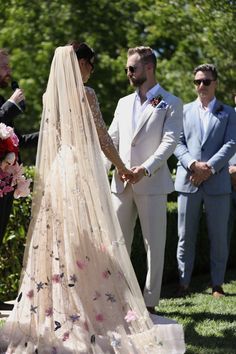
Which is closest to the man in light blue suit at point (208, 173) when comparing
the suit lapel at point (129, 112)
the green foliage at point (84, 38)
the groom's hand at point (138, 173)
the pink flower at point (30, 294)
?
the suit lapel at point (129, 112)

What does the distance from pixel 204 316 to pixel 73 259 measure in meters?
1.80

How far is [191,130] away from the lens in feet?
24.2

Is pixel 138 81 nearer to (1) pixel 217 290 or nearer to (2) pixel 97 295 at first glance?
(2) pixel 97 295

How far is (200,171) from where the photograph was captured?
7156 millimetres

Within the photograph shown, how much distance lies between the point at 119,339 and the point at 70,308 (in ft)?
1.25

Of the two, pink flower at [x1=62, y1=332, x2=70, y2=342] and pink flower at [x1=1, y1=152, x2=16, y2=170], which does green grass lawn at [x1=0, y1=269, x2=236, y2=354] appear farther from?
pink flower at [x1=1, y1=152, x2=16, y2=170]

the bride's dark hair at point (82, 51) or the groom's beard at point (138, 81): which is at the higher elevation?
the bride's dark hair at point (82, 51)

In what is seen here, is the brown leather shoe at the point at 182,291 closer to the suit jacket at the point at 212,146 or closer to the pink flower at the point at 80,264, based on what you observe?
the suit jacket at the point at 212,146

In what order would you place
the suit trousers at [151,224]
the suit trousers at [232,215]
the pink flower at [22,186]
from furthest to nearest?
1. the suit trousers at [232,215]
2. the suit trousers at [151,224]
3. the pink flower at [22,186]

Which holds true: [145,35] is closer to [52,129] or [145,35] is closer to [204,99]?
[204,99]

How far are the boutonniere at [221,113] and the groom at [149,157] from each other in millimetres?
1091

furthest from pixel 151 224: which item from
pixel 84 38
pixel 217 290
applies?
pixel 84 38

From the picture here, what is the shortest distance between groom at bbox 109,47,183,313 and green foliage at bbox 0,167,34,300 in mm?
1307

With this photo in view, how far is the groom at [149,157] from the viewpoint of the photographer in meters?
6.18
